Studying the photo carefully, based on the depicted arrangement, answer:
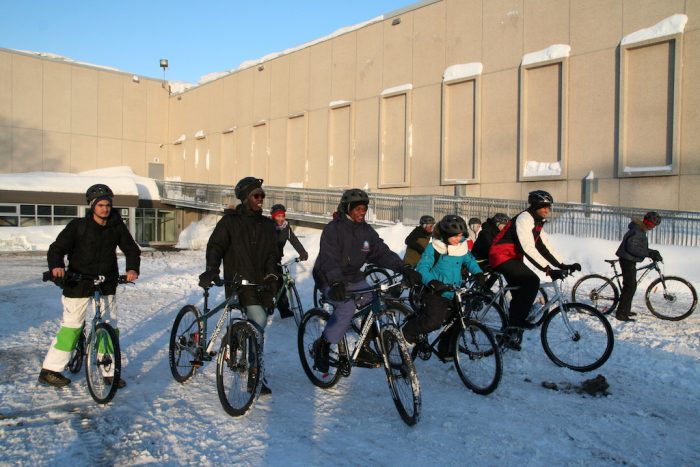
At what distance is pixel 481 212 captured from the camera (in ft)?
60.0

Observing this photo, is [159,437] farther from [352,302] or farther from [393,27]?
[393,27]

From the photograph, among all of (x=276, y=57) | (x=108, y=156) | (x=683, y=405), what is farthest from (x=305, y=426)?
(x=108, y=156)

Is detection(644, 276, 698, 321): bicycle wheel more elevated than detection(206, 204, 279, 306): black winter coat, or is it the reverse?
detection(206, 204, 279, 306): black winter coat

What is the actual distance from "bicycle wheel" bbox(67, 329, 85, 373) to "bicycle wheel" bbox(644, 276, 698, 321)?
8.43m

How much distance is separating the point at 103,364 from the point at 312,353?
1875mm

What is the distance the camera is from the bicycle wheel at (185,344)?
5.16 metres

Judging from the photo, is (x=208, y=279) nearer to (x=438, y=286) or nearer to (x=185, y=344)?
(x=185, y=344)

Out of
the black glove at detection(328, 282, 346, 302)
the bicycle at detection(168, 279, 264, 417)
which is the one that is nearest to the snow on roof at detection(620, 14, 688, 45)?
the black glove at detection(328, 282, 346, 302)

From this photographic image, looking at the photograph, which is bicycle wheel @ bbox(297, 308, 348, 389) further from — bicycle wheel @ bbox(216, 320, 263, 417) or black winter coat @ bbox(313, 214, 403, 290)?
bicycle wheel @ bbox(216, 320, 263, 417)

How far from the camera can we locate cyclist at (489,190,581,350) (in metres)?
5.85

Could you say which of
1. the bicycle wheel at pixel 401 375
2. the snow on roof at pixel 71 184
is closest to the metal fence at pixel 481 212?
the snow on roof at pixel 71 184

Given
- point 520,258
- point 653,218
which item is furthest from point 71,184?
point 520,258

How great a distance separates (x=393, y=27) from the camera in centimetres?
2508

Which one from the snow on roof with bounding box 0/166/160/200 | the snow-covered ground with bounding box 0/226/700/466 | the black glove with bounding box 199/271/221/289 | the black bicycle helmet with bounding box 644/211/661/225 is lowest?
the snow-covered ground with bounding box 0/226/700/466
